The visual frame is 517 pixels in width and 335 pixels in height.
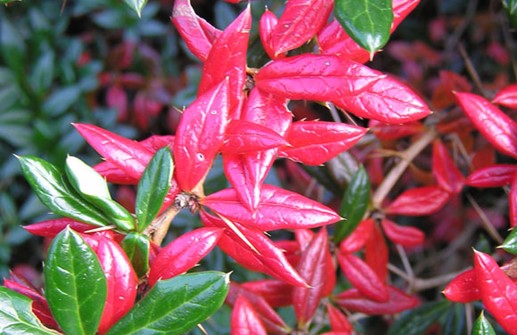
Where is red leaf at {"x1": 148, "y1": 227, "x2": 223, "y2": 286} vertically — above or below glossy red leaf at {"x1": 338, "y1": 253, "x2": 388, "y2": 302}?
above

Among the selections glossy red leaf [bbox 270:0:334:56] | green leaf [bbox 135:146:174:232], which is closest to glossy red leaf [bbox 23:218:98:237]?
green leaf [bbox 135:146:174:232]

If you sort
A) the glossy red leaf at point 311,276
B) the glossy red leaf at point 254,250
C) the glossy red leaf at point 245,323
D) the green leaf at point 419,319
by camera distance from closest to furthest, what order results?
the glossy red leaf at point 254,250 → the glossy red leaf at point 245,323 → the glossy red leaf at point 311,276 → the green leaf at point 419,319

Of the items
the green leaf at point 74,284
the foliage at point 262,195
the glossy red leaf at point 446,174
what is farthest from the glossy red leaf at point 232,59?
the glossy red leaf at point 446,174

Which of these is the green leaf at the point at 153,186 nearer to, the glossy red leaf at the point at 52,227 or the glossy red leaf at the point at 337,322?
the glossy red leaf at the point at 52,227

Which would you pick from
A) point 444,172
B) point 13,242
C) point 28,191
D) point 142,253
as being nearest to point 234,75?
point 142,253

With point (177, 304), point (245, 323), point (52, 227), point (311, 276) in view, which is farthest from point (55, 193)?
point (311, 276)

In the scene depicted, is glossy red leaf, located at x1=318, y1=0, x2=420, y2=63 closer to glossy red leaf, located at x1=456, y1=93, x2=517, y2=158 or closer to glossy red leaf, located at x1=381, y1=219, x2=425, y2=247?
glossy red leaf, located at x1=456, y1=93, x2=517, y2=158
